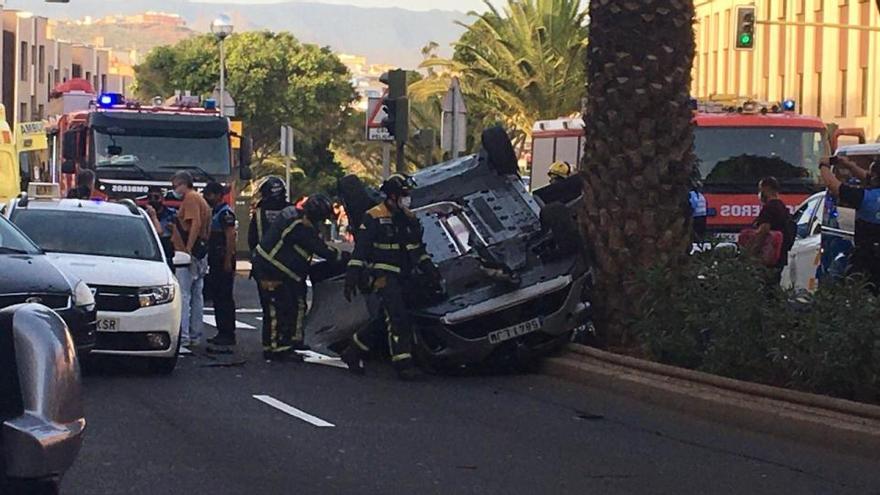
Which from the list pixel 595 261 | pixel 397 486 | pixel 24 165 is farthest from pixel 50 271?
pixel 24 165

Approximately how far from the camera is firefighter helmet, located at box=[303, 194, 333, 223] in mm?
15655

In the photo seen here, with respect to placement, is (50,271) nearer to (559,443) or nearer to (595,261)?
(559,443)

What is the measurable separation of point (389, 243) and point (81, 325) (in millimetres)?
3374

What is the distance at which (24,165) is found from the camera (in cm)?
2995

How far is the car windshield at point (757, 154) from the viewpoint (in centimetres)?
2262

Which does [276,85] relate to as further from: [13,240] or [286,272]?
[13,240]

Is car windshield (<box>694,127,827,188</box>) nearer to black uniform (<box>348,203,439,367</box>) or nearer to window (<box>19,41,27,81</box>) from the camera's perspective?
black uniform (<box>348,203,439,367</box>)

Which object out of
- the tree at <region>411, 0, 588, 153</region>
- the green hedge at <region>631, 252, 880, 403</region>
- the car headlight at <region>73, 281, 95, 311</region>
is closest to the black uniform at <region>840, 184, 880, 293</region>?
the green hedge at <region>631, 252, 880, 403</region>

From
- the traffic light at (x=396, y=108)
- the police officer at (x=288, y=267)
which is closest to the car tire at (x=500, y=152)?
the police officer at (x=288, y=267)

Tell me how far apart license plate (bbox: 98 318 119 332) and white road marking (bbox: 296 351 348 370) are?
7.82 ft

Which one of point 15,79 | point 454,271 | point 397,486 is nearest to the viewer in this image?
point 397,486

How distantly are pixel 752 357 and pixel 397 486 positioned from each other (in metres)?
4.08

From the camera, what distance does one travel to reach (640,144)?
14891mm

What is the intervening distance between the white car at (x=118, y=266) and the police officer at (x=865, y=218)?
5718 mm
